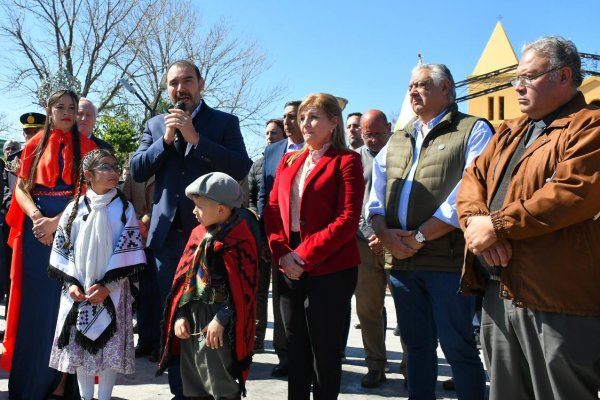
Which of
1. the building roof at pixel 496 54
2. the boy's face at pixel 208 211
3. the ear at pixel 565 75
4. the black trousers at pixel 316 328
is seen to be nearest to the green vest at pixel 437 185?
the black trousers at pixel 316 328

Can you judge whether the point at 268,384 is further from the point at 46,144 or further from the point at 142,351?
the point at 46,144

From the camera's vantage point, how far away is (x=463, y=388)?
11.0 ft

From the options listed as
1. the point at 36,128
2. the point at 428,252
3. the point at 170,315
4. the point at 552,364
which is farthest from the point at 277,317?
the point at 36,128

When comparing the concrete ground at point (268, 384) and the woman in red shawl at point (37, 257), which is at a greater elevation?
the woman in red shawl at point (37, 257)

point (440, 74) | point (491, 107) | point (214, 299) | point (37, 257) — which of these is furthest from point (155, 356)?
point (491, 107)

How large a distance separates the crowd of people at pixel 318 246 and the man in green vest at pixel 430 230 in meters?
0.01

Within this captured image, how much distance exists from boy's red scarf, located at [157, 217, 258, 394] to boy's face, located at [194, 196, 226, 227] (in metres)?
0.08

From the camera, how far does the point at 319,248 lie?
3.42 metres

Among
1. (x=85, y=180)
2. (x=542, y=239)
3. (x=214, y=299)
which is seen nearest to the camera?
(x=542, y=239)

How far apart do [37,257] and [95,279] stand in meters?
0.56

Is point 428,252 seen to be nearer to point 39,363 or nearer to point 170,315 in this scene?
point 170,315

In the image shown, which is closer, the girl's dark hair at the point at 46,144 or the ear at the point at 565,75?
the ear at the point at 565,75

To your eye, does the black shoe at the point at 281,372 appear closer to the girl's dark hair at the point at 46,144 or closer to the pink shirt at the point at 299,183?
the pink shirt at the point at 299,183

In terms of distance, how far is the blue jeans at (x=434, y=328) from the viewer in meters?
3.35
